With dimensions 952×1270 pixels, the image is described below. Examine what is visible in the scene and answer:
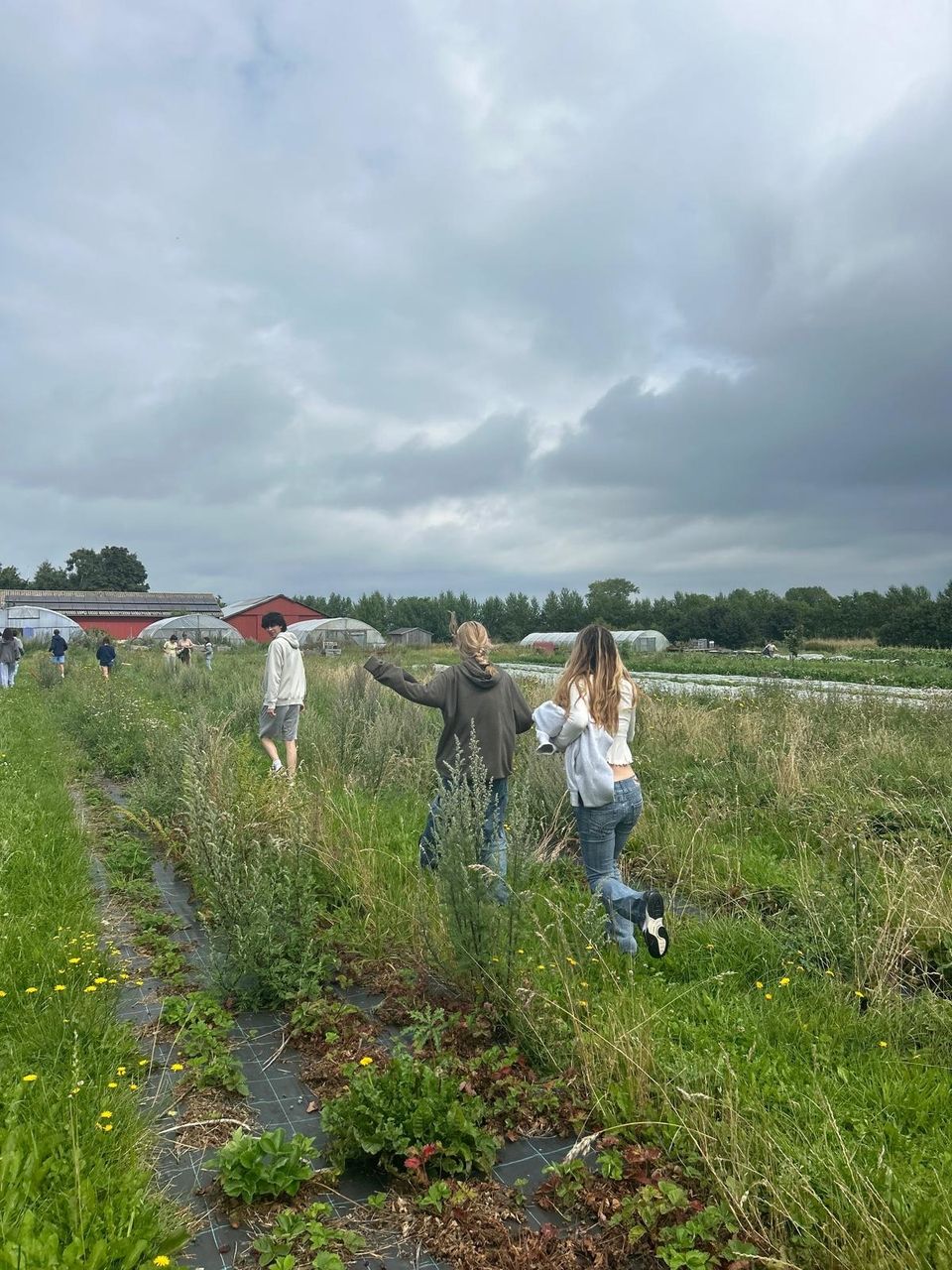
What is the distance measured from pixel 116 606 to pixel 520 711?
7015cm

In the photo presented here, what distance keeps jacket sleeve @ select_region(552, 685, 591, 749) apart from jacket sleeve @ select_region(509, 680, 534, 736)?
3.05 ft

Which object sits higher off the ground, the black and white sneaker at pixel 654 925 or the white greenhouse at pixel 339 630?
the white greenhouse at pixel 339 630

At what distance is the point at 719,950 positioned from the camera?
14.6 feet

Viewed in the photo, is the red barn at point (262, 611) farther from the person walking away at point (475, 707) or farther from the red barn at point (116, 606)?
the person walking away at point (475, 707)

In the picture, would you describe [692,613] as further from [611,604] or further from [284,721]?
[284,721]

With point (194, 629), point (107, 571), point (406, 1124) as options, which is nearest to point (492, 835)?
point (406, 1124)

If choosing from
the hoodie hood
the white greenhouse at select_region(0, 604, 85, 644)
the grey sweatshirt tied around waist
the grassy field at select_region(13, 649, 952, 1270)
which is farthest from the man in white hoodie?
the white greenhouse at select_region(0, 604, 85, 644)

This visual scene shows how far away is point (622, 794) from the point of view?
4.61m

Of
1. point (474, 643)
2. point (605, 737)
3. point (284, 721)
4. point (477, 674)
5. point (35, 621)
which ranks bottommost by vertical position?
point (284, 721)

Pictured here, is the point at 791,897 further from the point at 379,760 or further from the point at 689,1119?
the point at 379,760

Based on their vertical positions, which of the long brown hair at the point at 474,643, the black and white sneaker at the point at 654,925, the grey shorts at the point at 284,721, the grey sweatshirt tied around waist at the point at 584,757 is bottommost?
the black and white sneaker at the point at 654,925

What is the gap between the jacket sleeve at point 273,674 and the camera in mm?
9203

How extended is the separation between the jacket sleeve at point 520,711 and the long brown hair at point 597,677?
83 cm

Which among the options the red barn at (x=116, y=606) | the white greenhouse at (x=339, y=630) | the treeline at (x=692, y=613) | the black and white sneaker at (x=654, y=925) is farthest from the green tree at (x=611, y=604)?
the black and white sneaker at (x=654, y=925)
